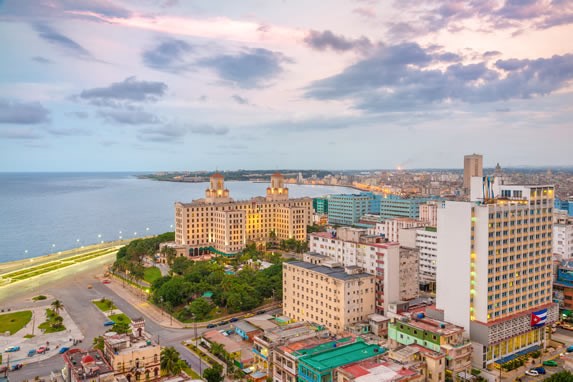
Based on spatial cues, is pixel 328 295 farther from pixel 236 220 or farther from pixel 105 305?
pixel 236 220

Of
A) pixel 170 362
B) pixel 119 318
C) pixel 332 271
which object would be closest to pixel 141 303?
pixel 119 318

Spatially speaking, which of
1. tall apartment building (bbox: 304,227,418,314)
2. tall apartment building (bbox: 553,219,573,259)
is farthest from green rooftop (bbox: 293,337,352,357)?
tall apartment building (bbox: 553,219,573,259)

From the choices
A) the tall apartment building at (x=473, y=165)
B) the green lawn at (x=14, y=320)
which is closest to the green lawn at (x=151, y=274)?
the green lawn at (x=14, y=320)

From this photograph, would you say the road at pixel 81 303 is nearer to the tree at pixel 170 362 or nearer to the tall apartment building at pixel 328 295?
the tree at pixel 170 362

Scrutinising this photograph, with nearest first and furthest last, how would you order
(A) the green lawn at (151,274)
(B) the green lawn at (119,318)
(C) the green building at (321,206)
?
(B) the green lawn at (119,318) → (A) the green lawn at (151,274) → (C) the green building at (321,206)

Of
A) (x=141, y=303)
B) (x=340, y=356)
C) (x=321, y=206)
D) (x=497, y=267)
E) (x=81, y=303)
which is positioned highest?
(x=497, y=267)

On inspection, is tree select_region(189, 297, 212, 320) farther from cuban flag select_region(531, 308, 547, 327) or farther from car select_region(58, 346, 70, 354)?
cuban flag select_region(531, 308, 547, 327)
